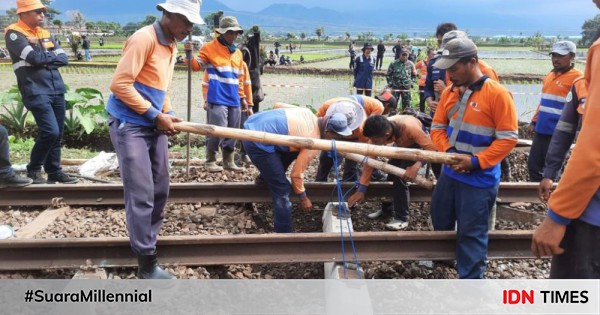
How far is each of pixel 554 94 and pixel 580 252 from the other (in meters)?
4.38

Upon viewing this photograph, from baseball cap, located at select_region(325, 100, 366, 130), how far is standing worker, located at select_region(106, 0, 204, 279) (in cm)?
158

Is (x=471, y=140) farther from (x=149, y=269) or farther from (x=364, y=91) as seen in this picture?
(x=364, y=91)

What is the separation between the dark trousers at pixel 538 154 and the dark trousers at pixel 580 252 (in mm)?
4169

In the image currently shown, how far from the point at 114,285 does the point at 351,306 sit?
1771mm

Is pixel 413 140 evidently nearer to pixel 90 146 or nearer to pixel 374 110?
pixel 374 110

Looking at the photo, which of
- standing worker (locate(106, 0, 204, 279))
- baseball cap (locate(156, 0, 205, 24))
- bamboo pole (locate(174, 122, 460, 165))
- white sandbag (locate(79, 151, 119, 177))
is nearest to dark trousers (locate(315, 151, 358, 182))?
bamboo pole (locate(174, 122, 460, 165))

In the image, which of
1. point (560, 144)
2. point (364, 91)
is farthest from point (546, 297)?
point (364, 91)

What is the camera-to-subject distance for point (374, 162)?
474cm

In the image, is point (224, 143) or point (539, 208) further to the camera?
point (224, 143)

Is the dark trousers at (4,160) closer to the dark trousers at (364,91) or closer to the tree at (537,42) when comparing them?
the dark trousers at (364,91)

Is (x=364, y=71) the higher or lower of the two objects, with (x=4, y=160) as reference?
higher

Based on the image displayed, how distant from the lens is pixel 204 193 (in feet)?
17.9

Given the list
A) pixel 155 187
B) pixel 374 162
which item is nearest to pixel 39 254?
pixel 155 187

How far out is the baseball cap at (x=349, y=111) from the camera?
4598 millimetres
